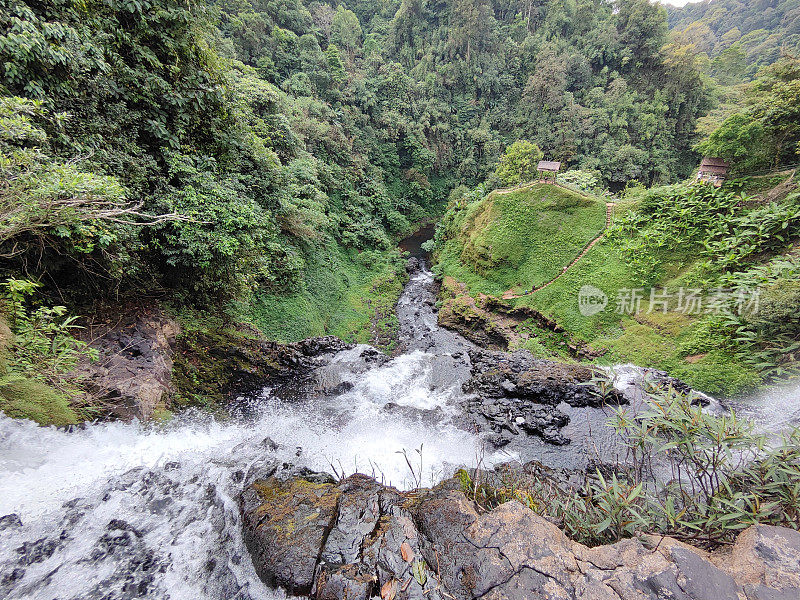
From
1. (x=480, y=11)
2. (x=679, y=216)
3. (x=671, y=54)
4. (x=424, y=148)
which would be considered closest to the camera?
(x=679, y=216)

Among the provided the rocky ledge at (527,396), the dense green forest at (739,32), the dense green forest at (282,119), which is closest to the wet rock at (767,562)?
the rocky ledge at (527,396)

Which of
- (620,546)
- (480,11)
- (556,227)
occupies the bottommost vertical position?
(620,546)

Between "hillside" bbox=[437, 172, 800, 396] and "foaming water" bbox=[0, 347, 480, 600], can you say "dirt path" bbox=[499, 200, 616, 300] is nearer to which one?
"hillside" bbox=[437, 172, 800, 396]

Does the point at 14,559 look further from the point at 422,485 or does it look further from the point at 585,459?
the point at 585,459

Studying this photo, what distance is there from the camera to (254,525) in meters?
4.04

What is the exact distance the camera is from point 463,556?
3307 mm

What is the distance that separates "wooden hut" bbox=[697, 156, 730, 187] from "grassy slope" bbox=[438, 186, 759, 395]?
3.12 meters

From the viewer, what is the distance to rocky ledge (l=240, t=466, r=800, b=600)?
254 centimetres

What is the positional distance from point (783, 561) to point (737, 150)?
47.5 ft

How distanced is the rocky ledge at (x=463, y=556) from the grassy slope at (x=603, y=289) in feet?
27.2

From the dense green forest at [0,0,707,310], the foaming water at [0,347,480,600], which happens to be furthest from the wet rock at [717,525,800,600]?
the dense green forest at [0,0,707,310]

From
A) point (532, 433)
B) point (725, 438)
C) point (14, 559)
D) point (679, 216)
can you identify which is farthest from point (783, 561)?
point (679, 216)

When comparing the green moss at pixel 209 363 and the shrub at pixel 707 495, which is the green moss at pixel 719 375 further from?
the green moss at pixel 209 363

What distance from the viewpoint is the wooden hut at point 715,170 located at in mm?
11227
